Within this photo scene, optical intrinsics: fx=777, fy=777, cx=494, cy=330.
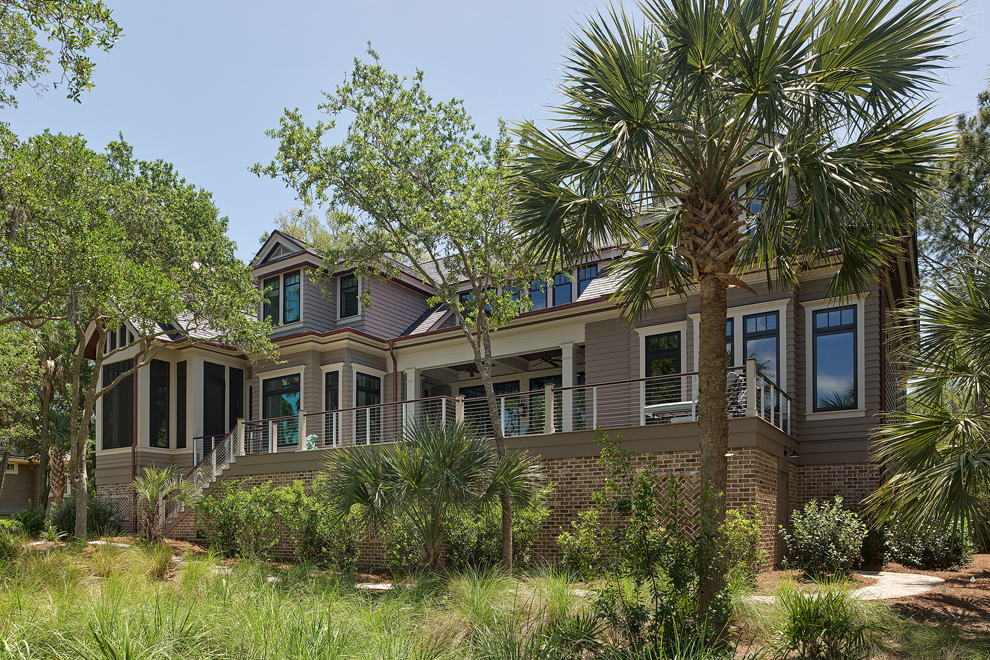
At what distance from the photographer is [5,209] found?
13.4m

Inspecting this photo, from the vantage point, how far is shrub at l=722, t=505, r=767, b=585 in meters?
7.41

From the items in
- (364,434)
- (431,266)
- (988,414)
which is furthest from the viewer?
(431,266)

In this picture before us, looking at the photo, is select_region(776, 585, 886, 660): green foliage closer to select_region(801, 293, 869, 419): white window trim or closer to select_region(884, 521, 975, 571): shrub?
select_region(884, 521, 975, 571): shrub

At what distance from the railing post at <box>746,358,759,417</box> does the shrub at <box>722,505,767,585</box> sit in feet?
12.2

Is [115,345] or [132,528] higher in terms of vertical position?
[115,345]

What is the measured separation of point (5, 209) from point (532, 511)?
1035 centimetres

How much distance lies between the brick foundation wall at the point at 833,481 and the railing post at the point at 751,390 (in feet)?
9.60

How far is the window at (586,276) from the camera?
1872cm

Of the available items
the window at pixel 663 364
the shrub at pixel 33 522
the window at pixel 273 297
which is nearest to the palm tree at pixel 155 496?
the shrub at pixel 33 522

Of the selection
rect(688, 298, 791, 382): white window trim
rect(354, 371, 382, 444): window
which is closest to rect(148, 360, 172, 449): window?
rect(354, 371, 382, 444): window

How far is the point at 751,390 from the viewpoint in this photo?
12.2 m

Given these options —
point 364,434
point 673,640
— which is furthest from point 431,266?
point 673,640

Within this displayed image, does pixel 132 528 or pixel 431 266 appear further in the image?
pixel 431 266

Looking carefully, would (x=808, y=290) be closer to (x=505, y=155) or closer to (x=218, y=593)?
(x=505, y=155)
